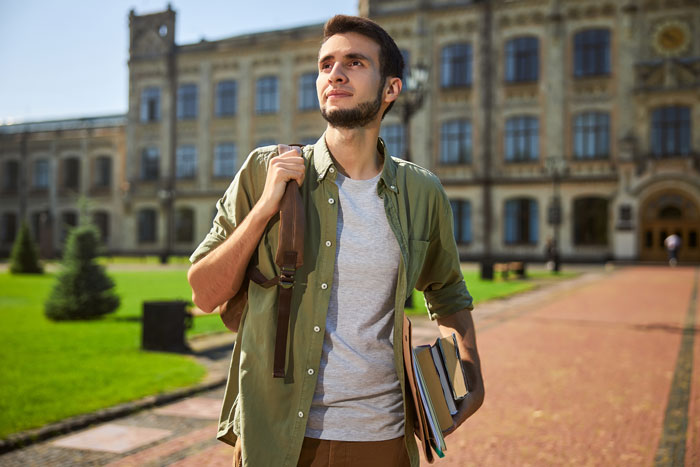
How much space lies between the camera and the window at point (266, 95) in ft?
121

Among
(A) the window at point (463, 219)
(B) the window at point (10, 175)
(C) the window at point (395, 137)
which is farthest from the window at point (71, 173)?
(A) the window at point (463, 219)

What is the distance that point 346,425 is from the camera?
5.73 feet

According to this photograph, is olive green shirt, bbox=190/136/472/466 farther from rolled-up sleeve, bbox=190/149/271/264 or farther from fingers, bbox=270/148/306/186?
fingers, bbox=270/148/306/186

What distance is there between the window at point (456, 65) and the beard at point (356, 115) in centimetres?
3180

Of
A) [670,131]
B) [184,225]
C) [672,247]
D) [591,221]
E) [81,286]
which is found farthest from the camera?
[184,225]

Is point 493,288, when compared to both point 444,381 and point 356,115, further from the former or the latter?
point 356,115

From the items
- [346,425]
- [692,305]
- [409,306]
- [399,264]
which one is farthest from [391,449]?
[692,305]

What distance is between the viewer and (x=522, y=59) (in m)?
31.3

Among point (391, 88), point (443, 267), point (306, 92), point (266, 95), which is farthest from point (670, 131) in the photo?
point (391, 88)

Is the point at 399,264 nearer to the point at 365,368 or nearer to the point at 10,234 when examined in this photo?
the point at 365,368

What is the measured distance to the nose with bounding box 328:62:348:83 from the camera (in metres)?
1.81

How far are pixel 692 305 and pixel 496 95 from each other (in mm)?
20257

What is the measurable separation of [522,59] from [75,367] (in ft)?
95.3

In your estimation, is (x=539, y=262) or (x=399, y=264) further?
(x=539, y=262)
